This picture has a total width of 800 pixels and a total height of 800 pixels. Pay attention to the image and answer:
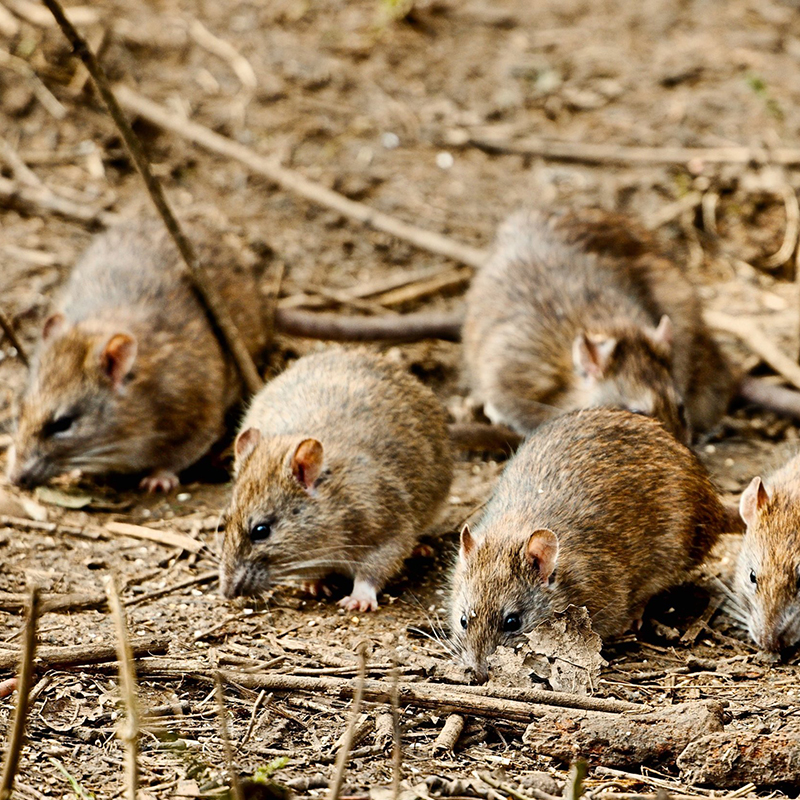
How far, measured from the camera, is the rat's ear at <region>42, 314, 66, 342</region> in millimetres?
7555

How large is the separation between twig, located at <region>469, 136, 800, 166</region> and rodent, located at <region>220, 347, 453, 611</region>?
473cm

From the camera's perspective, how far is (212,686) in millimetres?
4941

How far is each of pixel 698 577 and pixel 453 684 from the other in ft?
6.34

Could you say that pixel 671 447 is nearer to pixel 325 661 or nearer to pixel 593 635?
pixel 593 635

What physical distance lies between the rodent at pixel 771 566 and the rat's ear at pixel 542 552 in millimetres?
1042

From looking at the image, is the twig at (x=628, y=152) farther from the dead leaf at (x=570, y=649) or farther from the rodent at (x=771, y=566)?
the dead leaf at (x=570, y=649)

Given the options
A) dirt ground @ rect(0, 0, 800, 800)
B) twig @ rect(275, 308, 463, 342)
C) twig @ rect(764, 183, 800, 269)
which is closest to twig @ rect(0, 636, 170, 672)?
dirt ground @ rect(0, 0, 800, 800)

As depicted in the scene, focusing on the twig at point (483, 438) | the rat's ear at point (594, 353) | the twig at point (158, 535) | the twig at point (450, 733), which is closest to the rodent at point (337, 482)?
the twig at point (158, 535)

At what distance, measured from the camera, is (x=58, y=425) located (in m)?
7.42

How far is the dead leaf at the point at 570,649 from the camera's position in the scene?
5.11 meters

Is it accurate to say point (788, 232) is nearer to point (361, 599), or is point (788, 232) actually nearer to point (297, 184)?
point (297, 184)

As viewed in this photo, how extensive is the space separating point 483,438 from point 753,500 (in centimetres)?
233

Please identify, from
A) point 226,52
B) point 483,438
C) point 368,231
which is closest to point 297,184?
point 368,231

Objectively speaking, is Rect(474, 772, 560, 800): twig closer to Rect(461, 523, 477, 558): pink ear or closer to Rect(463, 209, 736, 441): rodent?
Rect(461, 523, 477, 558): pink ear
